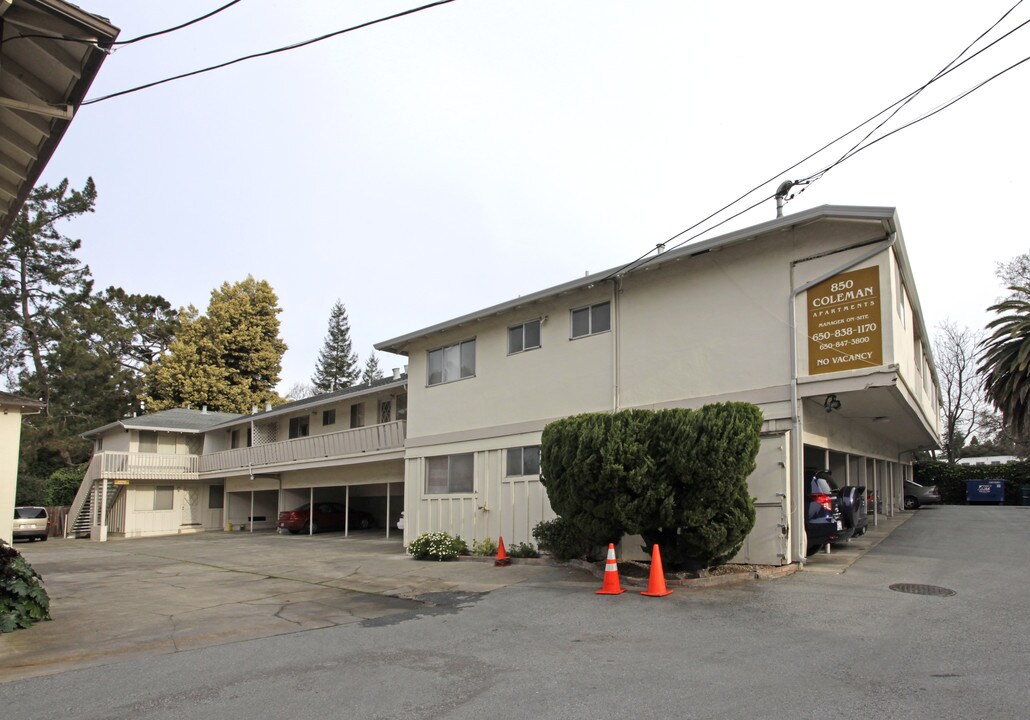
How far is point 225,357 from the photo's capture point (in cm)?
4588

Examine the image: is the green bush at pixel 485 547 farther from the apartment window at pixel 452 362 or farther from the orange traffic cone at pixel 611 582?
the orange traffic cone at pixel 611 582

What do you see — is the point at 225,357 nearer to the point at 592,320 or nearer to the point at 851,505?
the point at 592,320

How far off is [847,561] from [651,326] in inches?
219

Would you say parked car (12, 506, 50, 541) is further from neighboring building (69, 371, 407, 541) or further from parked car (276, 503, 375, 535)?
parked car (276, 503, 375, 535)

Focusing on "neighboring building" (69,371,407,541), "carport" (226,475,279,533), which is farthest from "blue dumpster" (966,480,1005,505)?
"carport" (226,475,279,533)

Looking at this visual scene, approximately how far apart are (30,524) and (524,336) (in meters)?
26.9

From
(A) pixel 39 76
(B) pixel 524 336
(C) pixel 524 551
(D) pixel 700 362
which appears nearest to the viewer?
(A) pixel 39 76

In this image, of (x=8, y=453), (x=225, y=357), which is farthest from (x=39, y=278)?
(x=8, y=453)

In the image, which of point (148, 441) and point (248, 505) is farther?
point (248, 505)

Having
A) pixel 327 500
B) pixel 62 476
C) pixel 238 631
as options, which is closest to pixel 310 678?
pixel 238 631

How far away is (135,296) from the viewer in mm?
49938

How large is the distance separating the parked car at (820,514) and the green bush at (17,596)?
12.0 m

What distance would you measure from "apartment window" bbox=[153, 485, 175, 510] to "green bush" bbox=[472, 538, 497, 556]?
82.0ft

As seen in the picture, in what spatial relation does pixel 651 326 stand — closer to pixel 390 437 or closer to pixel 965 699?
pixel 965 699
